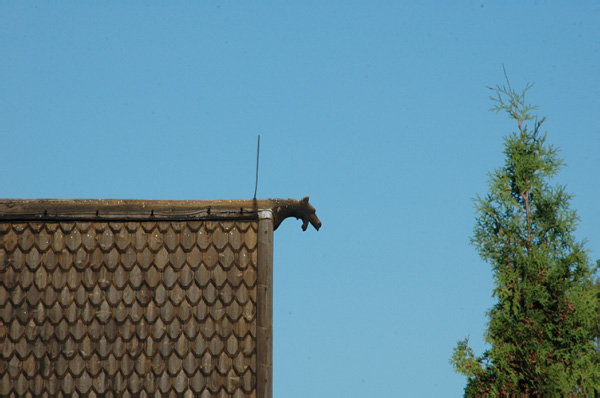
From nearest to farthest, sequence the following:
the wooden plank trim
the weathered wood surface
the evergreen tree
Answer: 1. the wooden plank trim
2. the weathered wood surface
3. the evergreen tree

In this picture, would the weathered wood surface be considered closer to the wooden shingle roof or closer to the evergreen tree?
the wooden shingle roof

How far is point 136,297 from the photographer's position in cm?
885

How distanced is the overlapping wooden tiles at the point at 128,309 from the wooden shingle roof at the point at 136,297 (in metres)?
0.01

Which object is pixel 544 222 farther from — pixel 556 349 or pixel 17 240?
pixel 17 240

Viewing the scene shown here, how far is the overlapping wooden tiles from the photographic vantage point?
338 inches

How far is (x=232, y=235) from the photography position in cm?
903

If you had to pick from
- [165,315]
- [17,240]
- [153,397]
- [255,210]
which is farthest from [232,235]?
[17,240]

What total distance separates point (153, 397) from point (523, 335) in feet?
26.6

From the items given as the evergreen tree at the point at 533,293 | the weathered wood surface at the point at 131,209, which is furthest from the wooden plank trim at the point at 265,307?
the evergreen tree at the point at 533,293

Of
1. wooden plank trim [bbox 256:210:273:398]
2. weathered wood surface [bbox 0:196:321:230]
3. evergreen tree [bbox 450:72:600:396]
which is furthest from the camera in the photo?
evergreen tree [bbox 450:72:600:396]

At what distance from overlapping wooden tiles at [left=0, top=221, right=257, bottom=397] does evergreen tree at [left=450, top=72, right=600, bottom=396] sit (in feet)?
22.3

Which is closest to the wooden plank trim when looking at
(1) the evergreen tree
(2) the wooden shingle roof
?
(2) the wooden shingle roof

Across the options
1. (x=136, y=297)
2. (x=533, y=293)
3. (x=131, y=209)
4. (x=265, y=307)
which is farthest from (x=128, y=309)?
(x=533, y=293)

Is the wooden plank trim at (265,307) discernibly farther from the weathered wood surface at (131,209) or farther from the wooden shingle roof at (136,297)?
the weathered wood surface at (131,209)
